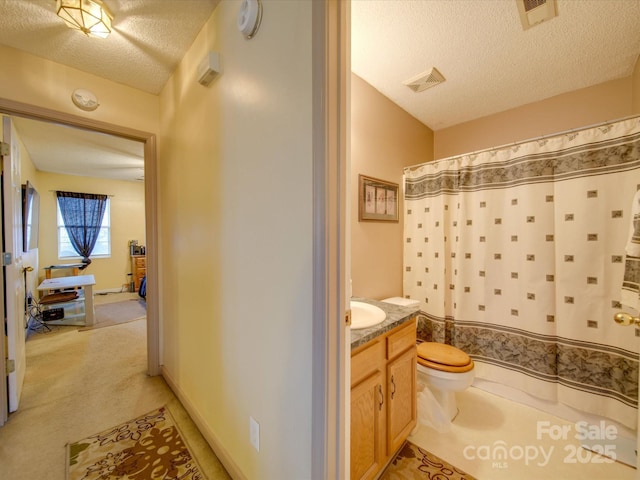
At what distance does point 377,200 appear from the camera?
219 cm

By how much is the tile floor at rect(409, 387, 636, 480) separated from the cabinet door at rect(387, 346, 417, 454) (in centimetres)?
24

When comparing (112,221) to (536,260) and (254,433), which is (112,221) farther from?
(536,260)

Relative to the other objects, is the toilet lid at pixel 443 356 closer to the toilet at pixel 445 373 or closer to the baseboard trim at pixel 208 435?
the toilet at pixel 445 373

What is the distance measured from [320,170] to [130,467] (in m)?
1.83

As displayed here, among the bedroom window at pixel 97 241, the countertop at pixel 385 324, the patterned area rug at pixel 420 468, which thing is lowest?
the patterned area rug at pixel 420 468

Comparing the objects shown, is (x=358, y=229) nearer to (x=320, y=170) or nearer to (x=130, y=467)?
(x=320, y=170)

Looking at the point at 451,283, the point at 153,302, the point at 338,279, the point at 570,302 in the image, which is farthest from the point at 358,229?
the point at 153,302

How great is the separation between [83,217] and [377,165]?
6.22 meters

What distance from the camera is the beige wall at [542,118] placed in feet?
6.49

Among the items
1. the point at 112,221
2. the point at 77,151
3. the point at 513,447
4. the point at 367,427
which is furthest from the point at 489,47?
the point at 112,221

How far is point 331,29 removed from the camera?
762 millimetres

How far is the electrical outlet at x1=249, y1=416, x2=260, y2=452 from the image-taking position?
1.08 m

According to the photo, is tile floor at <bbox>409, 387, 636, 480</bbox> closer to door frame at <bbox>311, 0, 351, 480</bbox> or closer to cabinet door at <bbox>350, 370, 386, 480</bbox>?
cabinet door at <bbox>350, 370, 386, 480</bbox>

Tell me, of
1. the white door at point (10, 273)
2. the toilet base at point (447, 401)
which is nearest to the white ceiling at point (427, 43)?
the white door at point (10, 273)
